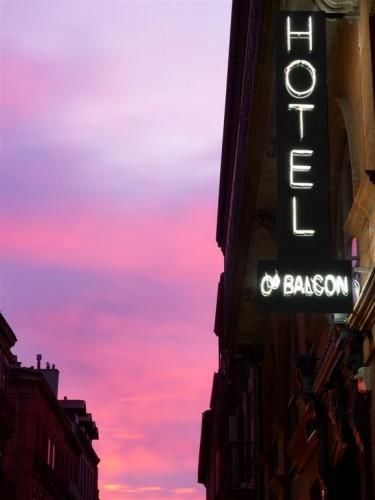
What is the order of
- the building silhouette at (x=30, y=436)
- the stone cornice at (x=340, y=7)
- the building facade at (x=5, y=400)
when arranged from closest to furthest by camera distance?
1. the stone cornice at (x=340, y=7)
2. the building facade at (x=5, y=400)
3. the building silhouette at (x=30, y=436)

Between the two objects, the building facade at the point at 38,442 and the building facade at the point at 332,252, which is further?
the building facade at the point at 38,442

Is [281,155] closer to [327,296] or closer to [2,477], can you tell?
[327,296]

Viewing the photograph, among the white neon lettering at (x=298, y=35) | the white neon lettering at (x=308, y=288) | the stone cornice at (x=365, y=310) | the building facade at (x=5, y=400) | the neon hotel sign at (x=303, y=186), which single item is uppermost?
the building facade at (x=5, y=400)

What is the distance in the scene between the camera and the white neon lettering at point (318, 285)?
13.0m

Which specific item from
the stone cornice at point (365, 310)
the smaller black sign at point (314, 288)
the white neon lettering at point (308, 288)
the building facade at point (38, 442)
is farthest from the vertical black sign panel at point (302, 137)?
the building facade at point (38, 442)

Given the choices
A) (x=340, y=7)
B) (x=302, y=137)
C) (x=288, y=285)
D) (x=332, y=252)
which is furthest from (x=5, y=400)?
(x=340, y=7)

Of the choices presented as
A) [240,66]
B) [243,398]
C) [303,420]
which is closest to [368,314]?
[303,420]

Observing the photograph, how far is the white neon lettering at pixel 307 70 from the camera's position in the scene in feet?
44.4

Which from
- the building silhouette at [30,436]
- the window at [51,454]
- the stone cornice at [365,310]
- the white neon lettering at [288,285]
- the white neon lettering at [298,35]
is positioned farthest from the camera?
the window at [51,454]

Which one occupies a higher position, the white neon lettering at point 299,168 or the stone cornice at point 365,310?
the white neon lettering at point 299,168

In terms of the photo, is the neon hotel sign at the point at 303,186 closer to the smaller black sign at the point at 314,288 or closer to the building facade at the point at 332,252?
the smaller black sign at the point at 314,288

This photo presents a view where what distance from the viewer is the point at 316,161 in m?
13.4

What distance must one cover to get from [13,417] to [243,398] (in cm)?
2418

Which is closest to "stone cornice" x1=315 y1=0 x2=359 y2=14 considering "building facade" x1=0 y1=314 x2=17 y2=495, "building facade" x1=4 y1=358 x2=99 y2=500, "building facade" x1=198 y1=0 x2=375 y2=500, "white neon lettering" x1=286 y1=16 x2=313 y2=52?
"building facade" x1=198 y1=0 x2=375 y2=500
